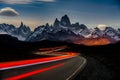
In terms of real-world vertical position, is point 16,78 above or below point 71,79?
above

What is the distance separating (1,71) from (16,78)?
0.99 m

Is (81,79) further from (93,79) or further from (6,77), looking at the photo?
(6,77)

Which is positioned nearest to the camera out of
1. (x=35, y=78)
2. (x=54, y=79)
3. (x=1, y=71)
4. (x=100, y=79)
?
(x=1, y=71)

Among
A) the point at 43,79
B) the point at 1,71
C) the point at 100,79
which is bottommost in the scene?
the point at 100,79

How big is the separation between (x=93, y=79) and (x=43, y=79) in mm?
6088

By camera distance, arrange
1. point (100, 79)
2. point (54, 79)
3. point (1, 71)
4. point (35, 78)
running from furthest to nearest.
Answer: point (100, 79), point (54, 79), point (35, 78), point (1, 71)

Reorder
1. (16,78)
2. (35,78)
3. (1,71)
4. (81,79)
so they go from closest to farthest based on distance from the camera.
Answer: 1. (1,71)
2. (16,78)
3. (35,78)
4. (81,79)

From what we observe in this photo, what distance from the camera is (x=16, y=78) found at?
41.5 feet

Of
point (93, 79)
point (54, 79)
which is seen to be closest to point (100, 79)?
point (93, 79)

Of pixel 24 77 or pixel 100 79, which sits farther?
pixel 100 79

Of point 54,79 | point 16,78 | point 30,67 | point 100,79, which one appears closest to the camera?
point 16,78

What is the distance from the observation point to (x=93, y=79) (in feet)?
66.8

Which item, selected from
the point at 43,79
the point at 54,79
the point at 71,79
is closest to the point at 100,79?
the point at 71,79

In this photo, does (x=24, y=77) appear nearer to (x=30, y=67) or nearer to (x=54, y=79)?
(x=54, y=79)
